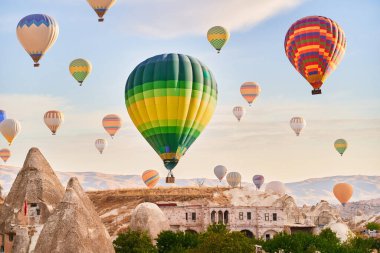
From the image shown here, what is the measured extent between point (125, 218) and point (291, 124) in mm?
39217

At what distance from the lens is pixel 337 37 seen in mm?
87875

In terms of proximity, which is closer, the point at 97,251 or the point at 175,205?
the point at 97,251

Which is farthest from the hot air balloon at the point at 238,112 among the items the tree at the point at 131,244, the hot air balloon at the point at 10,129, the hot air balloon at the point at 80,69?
the tree at the point at 131,244

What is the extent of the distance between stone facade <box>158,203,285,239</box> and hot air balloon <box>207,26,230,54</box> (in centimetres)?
2755

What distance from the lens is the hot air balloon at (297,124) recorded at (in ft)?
429

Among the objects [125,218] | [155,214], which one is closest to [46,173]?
[155,214]

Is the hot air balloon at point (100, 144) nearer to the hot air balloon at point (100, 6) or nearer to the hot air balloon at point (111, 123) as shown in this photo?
the hot air balloon at point (111, 123)

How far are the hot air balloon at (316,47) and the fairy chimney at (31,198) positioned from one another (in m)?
52.4

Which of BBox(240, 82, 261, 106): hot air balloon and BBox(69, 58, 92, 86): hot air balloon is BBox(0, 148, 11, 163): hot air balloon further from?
BBox(240, 82, 261, 106): hot air balloon

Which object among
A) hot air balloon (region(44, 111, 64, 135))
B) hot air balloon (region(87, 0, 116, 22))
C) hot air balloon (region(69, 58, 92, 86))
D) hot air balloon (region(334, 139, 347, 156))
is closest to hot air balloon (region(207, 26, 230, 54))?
hot air balloon (region(69, 58, 92, 86))

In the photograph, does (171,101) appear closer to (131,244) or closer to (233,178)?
(131,244)

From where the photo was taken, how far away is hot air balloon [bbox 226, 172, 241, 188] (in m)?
152

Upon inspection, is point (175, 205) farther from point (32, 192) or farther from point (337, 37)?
point (32, 192)

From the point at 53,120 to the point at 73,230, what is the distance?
80.4 metres
